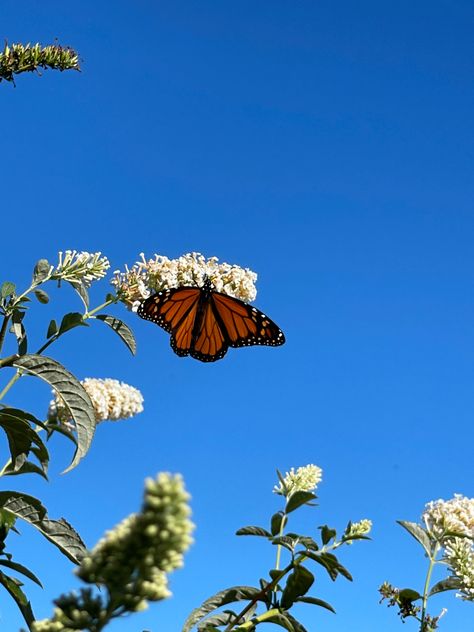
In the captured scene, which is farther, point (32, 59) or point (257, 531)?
point (32, 59)

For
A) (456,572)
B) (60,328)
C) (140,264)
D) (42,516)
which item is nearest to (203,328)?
(140,264)

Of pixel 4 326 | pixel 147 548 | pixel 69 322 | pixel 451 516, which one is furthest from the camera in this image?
pixel 69 322

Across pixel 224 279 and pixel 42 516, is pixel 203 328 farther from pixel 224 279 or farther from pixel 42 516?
pixel 42 516

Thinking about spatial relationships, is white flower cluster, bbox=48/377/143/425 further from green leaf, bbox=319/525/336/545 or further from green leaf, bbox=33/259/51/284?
green leaf, bbox=319/525/336/545

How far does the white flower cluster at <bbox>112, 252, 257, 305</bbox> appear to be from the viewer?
16.0 ft

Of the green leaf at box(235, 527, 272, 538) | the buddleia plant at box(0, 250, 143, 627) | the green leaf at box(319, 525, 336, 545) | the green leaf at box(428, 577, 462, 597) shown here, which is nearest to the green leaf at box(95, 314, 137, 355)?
the buddleia plant at box(0, 250, 143, 627)

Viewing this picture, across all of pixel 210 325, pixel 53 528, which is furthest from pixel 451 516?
pixel 210 325

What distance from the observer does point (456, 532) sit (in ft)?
10.1

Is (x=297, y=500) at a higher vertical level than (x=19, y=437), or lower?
lower

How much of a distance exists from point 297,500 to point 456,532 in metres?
0.87

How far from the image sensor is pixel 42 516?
3.24 m

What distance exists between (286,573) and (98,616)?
1637 mm

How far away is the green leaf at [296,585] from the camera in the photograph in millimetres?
2410

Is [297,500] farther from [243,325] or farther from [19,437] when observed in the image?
[243,325]
